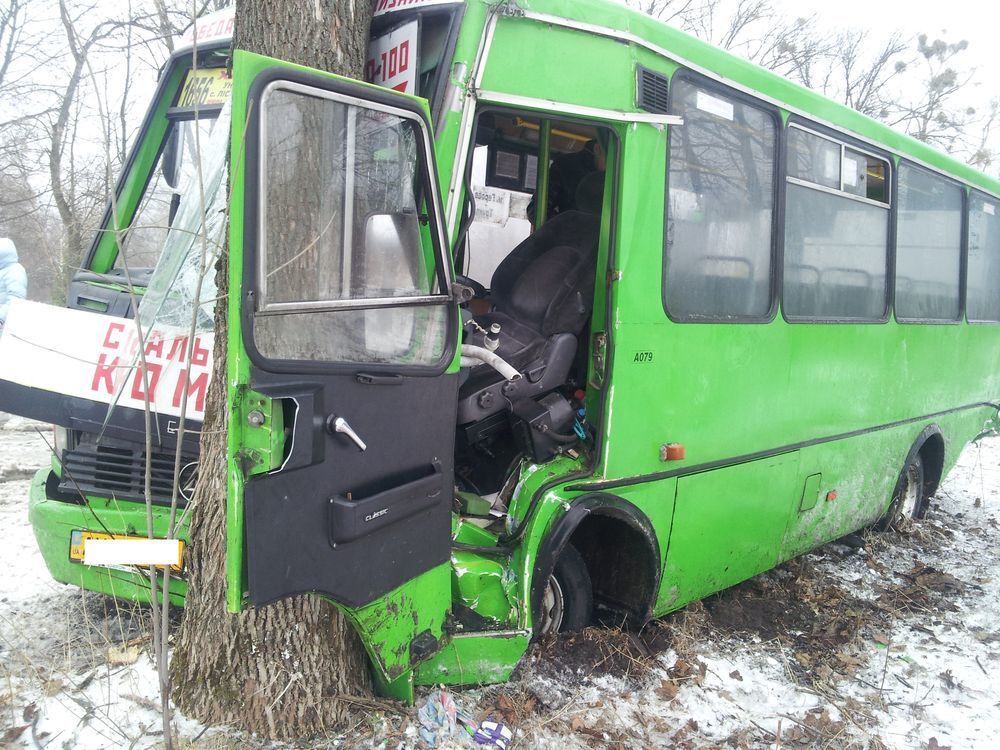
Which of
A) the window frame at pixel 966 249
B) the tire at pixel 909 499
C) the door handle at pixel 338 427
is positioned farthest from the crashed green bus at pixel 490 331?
the window frame at pixel 966 249

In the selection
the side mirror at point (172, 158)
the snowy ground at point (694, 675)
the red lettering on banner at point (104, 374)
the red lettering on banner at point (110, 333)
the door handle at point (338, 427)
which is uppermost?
the side mirror at point (172, 158)

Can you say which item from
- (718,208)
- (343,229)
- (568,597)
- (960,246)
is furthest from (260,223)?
(960,246)

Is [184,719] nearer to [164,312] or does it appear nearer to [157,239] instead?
[164,312]

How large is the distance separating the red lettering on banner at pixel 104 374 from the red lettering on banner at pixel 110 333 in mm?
52

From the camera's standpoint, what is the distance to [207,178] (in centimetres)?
341

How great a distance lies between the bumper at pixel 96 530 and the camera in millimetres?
3262

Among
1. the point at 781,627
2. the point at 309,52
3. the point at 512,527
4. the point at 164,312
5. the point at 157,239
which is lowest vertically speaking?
the point at 781,627

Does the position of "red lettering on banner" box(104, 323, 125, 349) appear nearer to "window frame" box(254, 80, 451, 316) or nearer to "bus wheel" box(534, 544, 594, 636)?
"window frame" box(254, 80, 451, 316)

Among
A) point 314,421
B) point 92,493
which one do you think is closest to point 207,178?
point 92,493

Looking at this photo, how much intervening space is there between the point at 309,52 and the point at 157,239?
1.47 meters

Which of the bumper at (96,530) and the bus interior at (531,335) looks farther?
the bus interior at (531,335)

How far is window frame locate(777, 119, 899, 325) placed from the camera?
4.33m

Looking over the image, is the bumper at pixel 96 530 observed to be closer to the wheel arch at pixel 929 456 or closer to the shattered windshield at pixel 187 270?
the shattered windshield at pixel 187 270

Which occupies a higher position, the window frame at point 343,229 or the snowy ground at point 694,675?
the window frame at point 343,229
